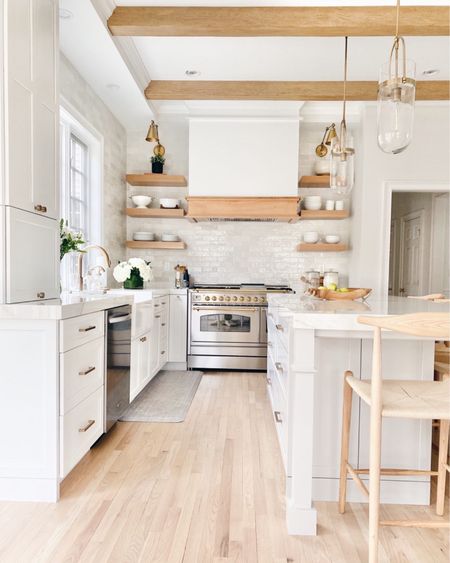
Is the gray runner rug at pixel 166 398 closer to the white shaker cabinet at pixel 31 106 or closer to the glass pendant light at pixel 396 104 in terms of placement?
the white shaker cabinet at pixel 31 106

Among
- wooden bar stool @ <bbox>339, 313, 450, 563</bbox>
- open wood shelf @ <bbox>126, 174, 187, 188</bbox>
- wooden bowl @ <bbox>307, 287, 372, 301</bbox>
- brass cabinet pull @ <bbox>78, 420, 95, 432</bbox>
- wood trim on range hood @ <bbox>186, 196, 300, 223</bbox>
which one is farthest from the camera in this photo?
open wood shelf @ <bbox>126, 174, 187, 188</bbox>

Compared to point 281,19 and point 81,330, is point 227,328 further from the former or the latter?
point 281,19

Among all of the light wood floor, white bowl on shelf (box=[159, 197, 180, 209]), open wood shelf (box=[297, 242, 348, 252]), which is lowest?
the light wood floor

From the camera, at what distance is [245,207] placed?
4.59m

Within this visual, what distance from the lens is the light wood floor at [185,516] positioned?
59.6 inches

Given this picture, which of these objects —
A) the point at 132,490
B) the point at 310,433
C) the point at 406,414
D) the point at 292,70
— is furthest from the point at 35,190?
the point at 292,70

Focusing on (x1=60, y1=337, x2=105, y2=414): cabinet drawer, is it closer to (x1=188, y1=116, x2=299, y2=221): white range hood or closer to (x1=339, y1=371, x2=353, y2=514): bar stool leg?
(x1=339, y1=371, x2=353, y2=514): bar stool leg

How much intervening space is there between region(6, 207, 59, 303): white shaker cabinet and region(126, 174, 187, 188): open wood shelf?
8.31 feet

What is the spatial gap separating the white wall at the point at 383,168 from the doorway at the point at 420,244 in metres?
0.81

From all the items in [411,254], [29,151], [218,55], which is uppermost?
[218,55]

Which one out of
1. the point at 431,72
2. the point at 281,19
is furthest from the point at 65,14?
the point at 431,72

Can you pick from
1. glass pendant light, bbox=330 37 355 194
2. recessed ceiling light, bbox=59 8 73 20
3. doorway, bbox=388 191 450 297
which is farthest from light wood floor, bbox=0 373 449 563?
doorway, bbox=388 191 450 297

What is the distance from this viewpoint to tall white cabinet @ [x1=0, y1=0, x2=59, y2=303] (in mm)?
1887

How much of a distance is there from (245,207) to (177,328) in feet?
5.18
